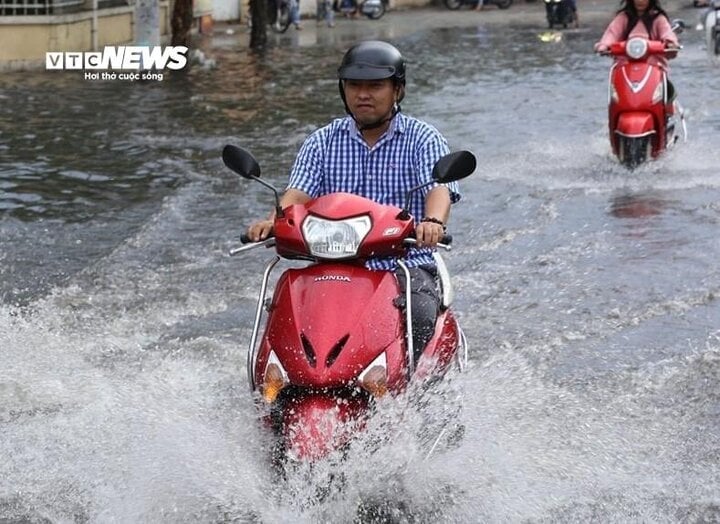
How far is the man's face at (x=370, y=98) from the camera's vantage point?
496 centimetres

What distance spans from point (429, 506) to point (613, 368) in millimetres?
2204

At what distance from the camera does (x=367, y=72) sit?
4.86 m

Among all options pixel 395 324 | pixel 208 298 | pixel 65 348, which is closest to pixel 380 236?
pixel 395 324

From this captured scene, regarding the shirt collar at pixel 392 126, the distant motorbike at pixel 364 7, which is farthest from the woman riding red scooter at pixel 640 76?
the distant motorbike at pixel 364 7

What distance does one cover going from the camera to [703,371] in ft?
21.1

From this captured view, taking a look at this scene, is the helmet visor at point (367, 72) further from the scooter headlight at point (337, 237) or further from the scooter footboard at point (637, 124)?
the scooter footboard at point (637, 124)

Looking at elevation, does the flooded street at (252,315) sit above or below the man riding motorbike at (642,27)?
below

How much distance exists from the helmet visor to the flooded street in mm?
1239

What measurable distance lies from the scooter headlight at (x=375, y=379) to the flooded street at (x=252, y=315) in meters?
0.09

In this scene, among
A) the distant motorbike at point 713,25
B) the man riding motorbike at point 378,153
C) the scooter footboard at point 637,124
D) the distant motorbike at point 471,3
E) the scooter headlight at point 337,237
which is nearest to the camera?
the scooter headlight at point 337,237

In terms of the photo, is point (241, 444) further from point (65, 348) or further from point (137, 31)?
point (137, 31)

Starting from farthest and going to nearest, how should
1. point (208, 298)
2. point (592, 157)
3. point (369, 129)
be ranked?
point (592, 157), point (208, 298), point (369, 129)

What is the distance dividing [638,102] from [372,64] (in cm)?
698

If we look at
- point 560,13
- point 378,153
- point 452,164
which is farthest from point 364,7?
point 452,164
